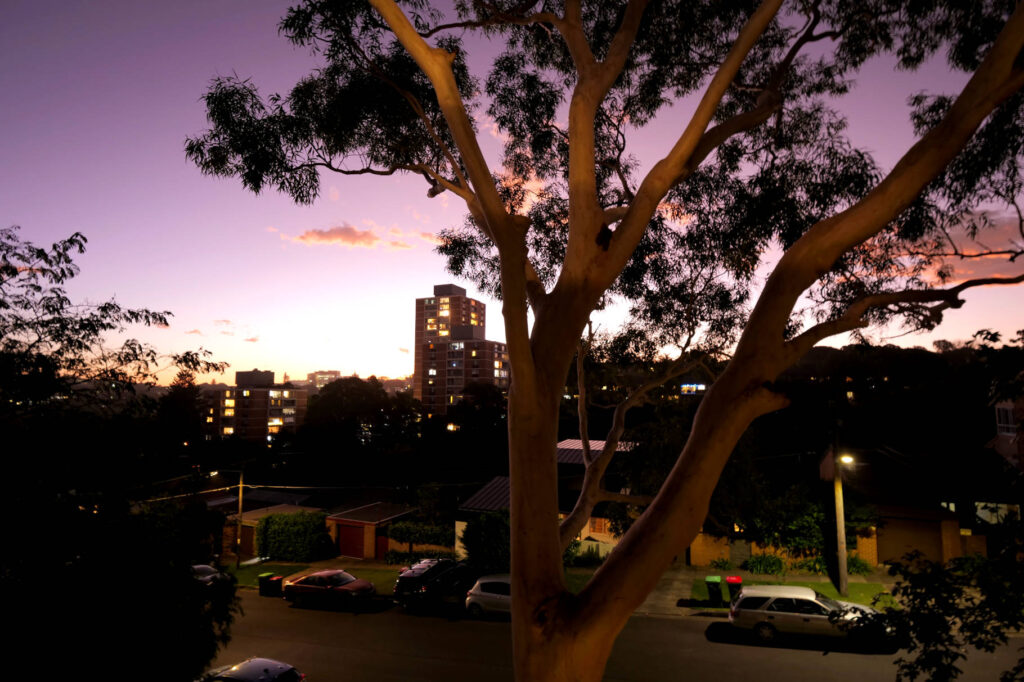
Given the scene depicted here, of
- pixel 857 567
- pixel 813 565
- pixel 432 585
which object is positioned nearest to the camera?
pixel 432 585

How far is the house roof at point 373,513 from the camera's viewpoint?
87.5ft

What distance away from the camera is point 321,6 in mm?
7836

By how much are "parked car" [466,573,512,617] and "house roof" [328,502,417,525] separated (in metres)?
9.99

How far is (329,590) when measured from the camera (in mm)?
19000

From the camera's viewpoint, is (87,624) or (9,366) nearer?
(87,624)

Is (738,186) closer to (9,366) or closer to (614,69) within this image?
(614,69)

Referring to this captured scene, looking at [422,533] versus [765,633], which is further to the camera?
[422,533]

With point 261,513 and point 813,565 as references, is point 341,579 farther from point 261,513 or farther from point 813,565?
point 813,565

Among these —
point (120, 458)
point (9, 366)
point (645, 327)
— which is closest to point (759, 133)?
point (645, 327)

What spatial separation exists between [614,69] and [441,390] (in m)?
137

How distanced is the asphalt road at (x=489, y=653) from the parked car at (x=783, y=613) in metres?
0.34

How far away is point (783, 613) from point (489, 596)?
305 inches

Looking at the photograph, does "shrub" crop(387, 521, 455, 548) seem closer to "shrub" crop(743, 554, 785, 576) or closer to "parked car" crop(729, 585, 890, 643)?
"shrub" crop(743, 554, 785, 576)

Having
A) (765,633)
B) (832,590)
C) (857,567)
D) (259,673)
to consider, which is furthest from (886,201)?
(857,567)
